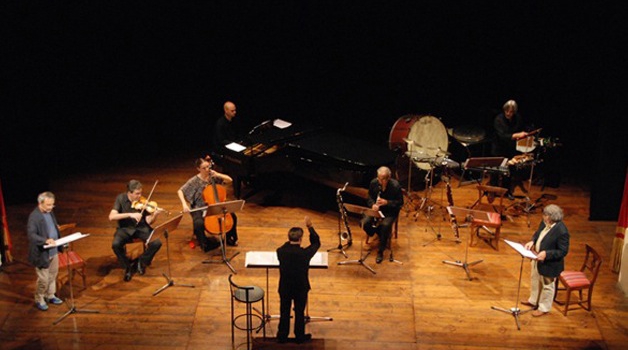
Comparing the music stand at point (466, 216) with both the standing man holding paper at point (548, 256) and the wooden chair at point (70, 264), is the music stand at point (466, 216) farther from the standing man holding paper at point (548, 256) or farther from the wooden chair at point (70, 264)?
the wooden chair at point (70, 264)

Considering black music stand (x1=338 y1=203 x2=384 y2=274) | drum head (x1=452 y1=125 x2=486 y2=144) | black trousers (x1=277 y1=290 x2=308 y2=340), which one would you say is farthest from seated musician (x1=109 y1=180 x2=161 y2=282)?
drum head (x1=452 y1=125 x2=486 y2=144)

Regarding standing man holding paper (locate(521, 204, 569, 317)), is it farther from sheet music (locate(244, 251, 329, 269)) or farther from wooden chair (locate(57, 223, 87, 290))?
wooden chair (locate(57, 223, 87, 290))

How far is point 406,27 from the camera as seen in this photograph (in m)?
11.9

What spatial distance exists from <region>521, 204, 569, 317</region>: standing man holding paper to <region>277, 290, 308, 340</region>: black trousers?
2.46m

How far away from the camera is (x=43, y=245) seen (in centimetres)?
675

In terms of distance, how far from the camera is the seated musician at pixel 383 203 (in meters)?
8.05

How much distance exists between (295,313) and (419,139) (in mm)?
4108

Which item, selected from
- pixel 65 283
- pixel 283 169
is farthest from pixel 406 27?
pixel 65 283

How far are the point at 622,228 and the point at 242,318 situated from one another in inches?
180

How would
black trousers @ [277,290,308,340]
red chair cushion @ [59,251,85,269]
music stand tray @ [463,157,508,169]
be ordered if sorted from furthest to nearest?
music stand tray @ [463,157,508,169] → red chair cushion @ [59,251,85,269] → black trousers @ [277,290,308,340]

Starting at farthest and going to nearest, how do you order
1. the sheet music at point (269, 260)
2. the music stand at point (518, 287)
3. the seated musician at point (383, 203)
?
the seated musician at point (383, 203) < the music stand at point (518, 287) < the sheet music at point (269, 260)

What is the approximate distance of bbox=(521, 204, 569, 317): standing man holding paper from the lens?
22.0 feet

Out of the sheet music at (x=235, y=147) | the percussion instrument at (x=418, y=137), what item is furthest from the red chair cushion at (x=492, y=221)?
the sheet music at (x=235, y=147)

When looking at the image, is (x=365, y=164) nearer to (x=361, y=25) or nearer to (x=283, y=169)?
(x=283, y=169)
